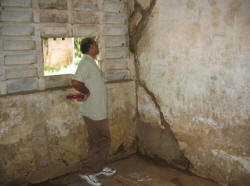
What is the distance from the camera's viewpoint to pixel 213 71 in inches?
134

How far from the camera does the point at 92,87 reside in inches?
131

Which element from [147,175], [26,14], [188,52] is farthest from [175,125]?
[26,14]

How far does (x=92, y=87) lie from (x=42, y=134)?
3.48 feet

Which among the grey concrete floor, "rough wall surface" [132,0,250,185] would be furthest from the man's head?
the grey concrete floor

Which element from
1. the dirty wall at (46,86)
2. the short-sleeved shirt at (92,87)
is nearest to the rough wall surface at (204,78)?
the dirty wall at (46,86)

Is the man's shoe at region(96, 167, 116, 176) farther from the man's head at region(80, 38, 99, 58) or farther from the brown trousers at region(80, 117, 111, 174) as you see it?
the man's head at region(80, 38, 99, 58)

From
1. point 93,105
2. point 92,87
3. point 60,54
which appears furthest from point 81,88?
point 60,54

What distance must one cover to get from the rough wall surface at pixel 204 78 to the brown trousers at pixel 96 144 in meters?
1.08

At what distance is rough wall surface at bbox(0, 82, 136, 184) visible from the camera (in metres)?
3.48

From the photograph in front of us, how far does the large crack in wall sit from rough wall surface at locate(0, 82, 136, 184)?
0.47 meters

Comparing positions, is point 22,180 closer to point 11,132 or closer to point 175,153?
point 11,132

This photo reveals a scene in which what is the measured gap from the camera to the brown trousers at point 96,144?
3.47 meters

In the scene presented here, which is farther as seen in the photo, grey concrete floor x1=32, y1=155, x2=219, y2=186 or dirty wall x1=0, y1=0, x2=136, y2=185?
grey concrete floor x1=32, y1=155, x2=219, y2=186

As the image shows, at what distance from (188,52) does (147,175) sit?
183 centimetres
